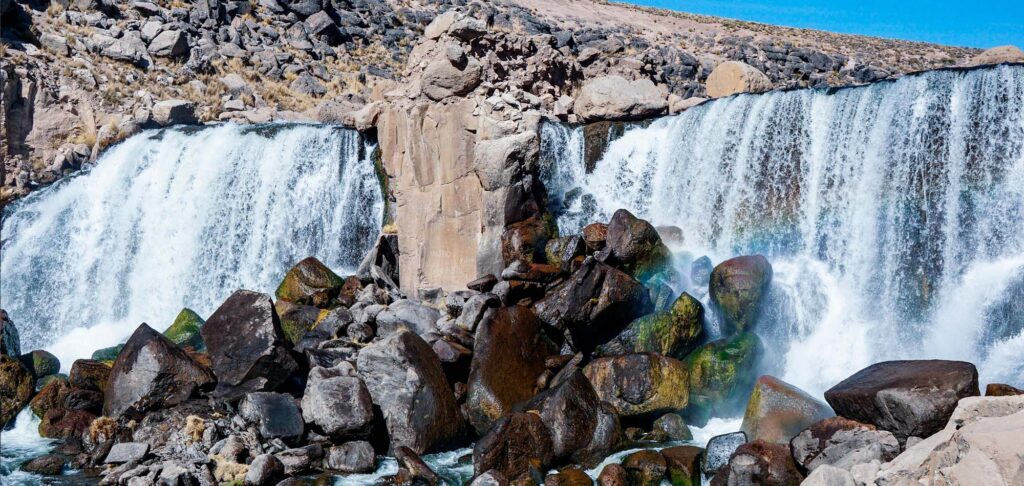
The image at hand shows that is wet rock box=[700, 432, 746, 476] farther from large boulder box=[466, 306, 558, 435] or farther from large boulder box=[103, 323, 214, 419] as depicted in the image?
large boulder box=[103, 323, 214, 419]

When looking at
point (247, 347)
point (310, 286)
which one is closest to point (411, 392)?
point (247, 347)

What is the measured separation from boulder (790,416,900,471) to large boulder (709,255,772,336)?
4436mm

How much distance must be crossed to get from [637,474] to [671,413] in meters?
2.48

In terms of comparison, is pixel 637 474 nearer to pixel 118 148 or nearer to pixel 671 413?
pixel 671 413

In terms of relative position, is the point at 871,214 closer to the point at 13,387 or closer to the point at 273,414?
the point at 273,414

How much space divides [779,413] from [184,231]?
17.5 m

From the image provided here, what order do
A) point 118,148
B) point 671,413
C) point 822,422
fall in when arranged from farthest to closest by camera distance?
point 118,148, point 671,413, point 822,422

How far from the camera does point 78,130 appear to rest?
28.6 meters

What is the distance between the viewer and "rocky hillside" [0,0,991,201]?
23516mm

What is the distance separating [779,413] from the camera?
14734 millimetres

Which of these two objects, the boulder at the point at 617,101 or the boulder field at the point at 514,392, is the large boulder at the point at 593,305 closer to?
the boulder field at the point at 514,392

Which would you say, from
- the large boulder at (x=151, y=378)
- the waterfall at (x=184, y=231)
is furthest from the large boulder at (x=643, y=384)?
the waterfall at (x=184, y=231)

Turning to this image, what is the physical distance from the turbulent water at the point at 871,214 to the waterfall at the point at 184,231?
7.17 metres

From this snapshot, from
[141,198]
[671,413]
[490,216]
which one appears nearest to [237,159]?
[141,198]
